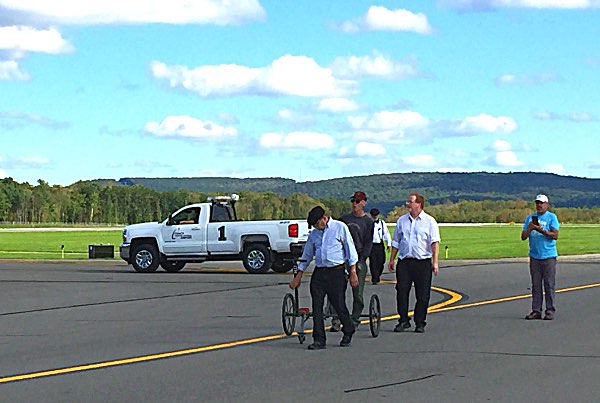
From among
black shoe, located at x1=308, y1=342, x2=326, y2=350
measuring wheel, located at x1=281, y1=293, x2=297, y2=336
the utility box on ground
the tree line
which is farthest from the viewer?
the tree line

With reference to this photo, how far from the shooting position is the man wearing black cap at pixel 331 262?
13.6 meters

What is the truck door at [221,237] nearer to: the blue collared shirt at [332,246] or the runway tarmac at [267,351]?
the runway tarmac at [267,351]

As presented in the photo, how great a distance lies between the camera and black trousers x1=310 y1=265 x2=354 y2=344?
13555 mm

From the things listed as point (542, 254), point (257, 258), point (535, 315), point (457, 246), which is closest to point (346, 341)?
point (535, 315)

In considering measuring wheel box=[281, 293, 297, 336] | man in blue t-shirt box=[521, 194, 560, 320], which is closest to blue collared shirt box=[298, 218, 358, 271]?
measuring wheel box=[281, 293, 297, 336]

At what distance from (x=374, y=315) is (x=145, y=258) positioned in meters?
18.7

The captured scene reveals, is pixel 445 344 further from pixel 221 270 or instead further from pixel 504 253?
pixel 504 253

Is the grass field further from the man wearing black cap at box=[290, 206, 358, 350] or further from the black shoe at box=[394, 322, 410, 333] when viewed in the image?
the man wearing black cap at box=[290, 206, 358, 350]

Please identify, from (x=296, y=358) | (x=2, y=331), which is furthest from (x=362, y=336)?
(x=2, y=331)

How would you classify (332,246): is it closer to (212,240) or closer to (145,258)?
(212,240)

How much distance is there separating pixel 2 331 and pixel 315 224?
16.7 ft

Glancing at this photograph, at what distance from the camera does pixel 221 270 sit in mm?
33719

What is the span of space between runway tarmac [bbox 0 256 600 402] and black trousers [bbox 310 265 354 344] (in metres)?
0.41

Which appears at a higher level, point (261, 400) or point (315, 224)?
point (315, 224)
